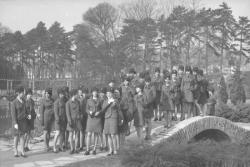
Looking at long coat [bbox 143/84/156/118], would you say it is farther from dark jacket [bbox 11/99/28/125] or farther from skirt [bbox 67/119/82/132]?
dark jacket [bbox 11/99/28/125]

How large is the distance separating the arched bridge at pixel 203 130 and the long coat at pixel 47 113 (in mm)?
2943

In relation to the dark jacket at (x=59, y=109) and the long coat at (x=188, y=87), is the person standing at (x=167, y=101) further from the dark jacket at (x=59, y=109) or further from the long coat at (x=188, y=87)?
the dark jacket at (x=59, y=109)

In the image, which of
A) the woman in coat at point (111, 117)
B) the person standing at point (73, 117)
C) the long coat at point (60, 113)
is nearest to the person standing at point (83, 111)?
the person standing at point (73, 117)

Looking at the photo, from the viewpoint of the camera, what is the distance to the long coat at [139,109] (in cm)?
1114

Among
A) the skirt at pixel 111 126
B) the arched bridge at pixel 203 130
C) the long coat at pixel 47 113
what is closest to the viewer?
the skirt at pixel 111 126

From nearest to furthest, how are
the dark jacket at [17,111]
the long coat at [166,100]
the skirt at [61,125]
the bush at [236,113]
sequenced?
the dark jacket at [17,111]
the skirt at [61,125]
the long coat at [166,100]
the bush at [236,113]

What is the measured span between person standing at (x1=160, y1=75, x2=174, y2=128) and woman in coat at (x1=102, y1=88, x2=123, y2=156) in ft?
5.60

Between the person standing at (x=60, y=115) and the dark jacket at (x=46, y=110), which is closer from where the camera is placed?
the person standing at (x=60, y=115)

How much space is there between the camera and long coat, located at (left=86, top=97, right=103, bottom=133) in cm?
1094

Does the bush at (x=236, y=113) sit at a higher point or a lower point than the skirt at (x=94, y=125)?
lower

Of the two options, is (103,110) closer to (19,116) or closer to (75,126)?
(75,126)

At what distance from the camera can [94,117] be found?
11008 millimetres

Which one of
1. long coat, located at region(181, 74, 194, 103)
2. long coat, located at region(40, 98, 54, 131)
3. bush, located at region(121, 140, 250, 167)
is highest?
long coat, located at region(181, 74, 194, 103)

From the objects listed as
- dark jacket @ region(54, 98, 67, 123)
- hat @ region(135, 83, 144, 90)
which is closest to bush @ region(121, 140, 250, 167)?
hat @ region(135, 83, 144, 90)
